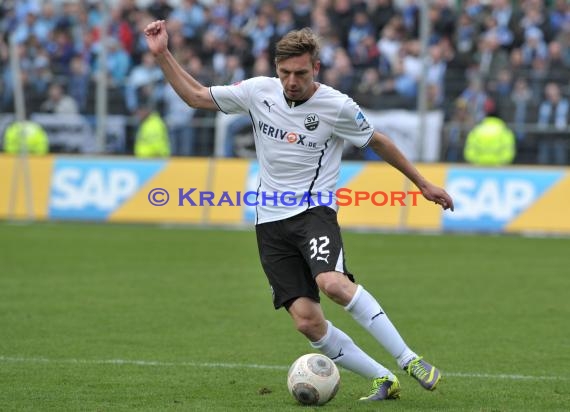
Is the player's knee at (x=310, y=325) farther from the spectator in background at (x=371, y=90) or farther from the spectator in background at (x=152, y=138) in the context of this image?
the spectator in background at (x=152, y=138)

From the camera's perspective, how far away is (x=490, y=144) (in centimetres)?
2081

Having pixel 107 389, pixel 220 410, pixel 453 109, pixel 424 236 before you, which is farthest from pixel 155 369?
pixel 453 109

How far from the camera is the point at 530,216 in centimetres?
1880

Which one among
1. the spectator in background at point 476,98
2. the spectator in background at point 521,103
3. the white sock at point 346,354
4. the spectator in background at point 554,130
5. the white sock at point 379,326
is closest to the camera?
the white sock at point 379,326

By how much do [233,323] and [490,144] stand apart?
11304 millimetres

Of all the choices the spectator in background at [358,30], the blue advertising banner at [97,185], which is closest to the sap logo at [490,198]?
the blue advertising banner at [97,185]

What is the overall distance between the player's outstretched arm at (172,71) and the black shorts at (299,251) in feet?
2.72

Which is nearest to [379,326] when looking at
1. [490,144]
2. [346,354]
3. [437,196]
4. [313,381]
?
[346,354]

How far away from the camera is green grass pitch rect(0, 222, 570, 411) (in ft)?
23.8

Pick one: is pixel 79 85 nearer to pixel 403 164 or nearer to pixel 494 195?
pixel 494 195

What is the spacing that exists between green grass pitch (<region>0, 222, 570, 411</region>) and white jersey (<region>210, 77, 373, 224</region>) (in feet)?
3.88

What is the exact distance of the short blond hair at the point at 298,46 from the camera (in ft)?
22.2

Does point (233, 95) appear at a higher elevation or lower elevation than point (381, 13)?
lower

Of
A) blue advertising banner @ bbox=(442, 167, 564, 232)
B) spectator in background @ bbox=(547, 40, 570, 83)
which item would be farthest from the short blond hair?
spectator in background @ bbox=(547, 40, 570, 83)
